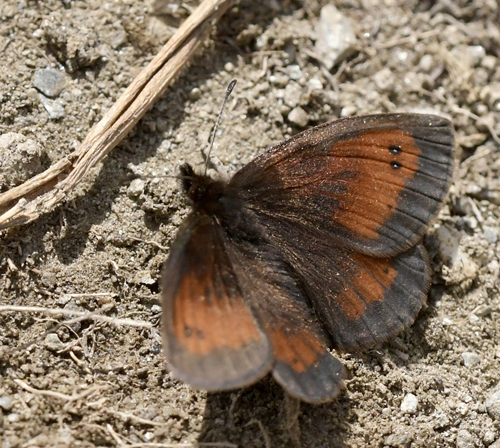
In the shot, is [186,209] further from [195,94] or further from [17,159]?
[17,159]

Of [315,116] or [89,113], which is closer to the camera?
[89,113]

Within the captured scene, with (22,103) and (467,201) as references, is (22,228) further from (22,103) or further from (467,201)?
(467,201)

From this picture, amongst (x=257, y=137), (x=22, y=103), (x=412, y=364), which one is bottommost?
(x=412, y=364)

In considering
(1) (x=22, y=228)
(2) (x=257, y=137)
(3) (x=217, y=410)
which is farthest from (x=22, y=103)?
(3) (x=217, y=410)

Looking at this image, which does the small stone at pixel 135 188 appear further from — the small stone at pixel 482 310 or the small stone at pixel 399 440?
the small stone at pixel 482 310

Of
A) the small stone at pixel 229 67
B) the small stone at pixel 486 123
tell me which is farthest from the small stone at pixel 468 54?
the small stone at pixel 229 67

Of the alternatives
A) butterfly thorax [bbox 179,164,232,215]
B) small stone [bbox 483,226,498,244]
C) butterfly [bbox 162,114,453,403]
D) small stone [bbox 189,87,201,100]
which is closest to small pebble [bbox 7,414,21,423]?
butterfly [bbox 162,114,453,403]

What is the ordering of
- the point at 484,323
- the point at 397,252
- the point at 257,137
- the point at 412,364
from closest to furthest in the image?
the point at 397,252, the point at 412,364, the point at 484,323, the point at 257,137
